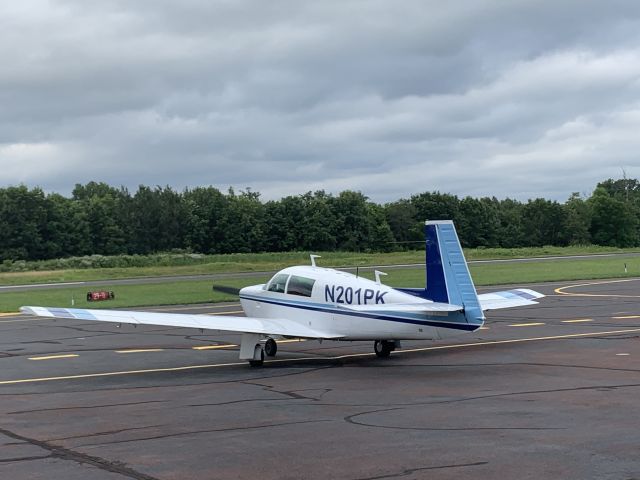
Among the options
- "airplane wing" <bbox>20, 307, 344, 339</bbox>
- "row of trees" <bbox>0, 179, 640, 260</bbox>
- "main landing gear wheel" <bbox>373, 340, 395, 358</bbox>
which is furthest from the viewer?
"row of trees" <bbox>0, 179, 640, 260</bbox>

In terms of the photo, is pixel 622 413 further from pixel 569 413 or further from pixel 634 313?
pixel 634 313

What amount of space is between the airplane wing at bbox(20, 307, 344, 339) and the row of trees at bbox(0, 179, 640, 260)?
91.8m

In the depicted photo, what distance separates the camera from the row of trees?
11025 cm

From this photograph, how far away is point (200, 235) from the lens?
118250 mm

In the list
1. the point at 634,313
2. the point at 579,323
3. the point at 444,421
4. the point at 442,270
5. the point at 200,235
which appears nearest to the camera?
the point at 444,421

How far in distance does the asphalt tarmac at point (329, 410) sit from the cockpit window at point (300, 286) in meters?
1.70

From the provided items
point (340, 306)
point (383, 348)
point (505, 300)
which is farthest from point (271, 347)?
point (505, 300)

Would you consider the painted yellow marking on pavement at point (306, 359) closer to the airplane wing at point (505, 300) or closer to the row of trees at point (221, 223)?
the airplane wing at point (505, 300)

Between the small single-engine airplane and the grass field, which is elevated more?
the small single-engine airplane

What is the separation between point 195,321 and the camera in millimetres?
19328

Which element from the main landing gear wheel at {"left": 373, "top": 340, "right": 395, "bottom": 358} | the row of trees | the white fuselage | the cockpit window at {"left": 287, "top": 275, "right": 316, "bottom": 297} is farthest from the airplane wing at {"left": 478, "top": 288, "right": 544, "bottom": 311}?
the row of trees

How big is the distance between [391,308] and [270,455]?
8586mm

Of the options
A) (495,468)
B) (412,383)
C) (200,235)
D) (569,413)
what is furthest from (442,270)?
(200,235)

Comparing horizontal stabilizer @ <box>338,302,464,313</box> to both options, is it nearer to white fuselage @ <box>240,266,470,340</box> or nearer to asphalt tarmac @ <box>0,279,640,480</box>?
white fuselage @ <box>240,266,470,340</box>
